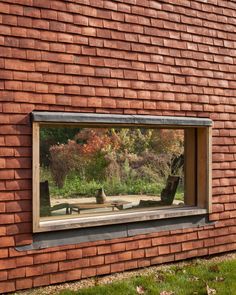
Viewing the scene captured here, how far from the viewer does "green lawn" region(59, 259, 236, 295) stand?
4.45m

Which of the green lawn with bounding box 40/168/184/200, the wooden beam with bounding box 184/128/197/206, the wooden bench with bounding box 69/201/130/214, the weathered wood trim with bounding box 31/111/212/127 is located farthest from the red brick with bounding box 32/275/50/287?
the wooden beam with bounding box 184/128/197/206

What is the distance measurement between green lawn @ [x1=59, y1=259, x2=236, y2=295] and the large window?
2.25 feet

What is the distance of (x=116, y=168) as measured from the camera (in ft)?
17.3

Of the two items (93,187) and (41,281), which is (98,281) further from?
(93,187)

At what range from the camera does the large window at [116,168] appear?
4.73 meters

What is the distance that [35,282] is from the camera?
4.54m

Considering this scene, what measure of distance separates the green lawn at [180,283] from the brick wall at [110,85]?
0.34 meters

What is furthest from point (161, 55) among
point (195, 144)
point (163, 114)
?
point (195, 144)

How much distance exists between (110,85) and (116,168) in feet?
3.27

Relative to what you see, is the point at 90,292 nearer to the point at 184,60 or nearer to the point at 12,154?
the point at 12,154

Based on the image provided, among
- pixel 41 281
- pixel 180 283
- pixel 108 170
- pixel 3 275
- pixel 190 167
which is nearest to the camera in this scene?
pixel 3 275

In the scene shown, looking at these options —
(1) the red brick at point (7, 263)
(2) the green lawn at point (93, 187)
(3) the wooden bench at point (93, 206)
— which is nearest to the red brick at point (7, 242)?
(1) the red brick at point (7, 263)

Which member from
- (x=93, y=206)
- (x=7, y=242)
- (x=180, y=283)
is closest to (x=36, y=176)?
(x=7, y=242)

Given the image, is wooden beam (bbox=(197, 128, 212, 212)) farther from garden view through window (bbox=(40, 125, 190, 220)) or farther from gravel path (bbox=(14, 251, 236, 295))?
gravel path (bbox=(14, 251, 236, 295))
